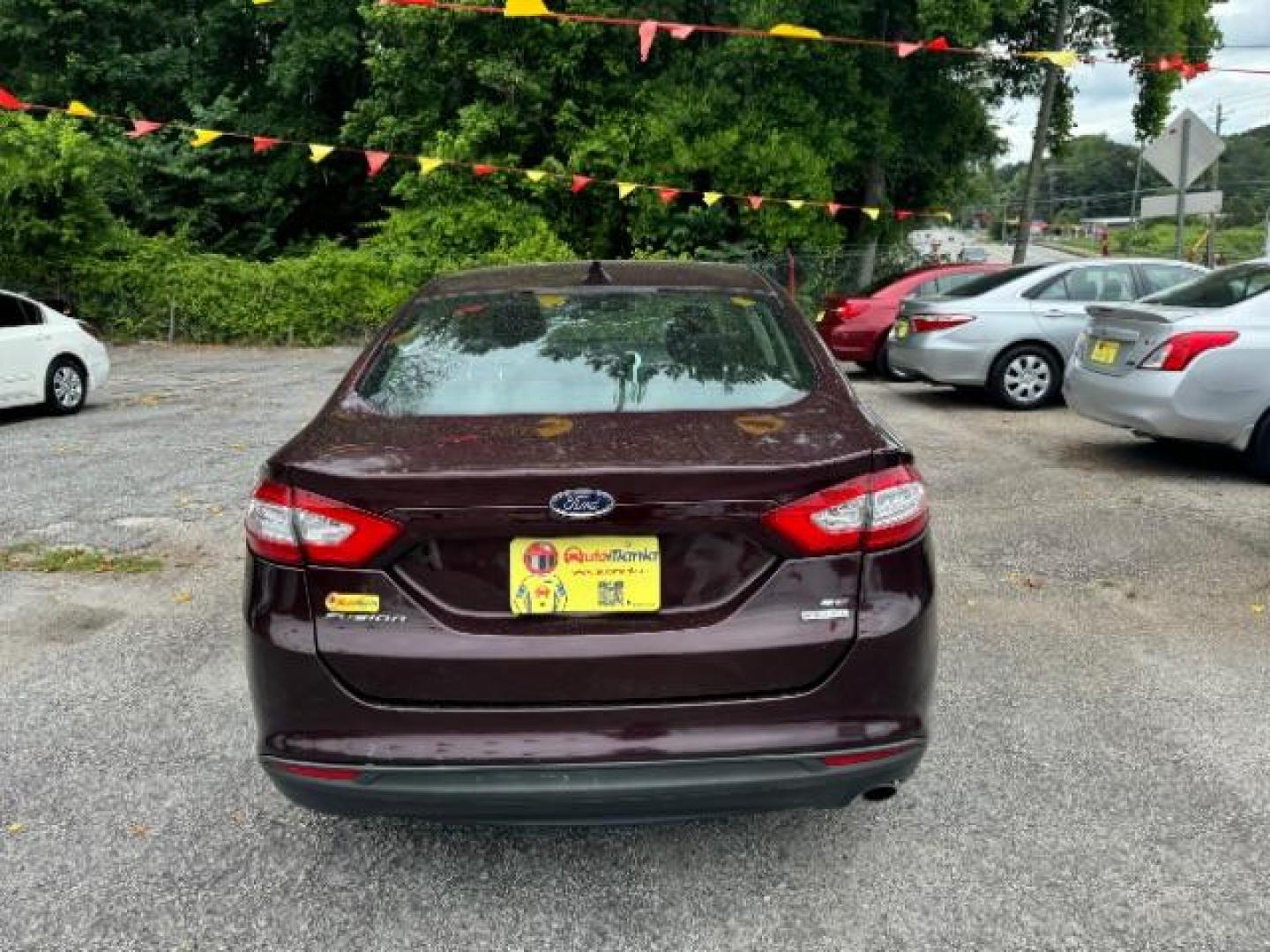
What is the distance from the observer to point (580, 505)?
245 cm

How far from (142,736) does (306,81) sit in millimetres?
26009

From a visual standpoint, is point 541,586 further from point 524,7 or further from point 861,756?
point 524,7

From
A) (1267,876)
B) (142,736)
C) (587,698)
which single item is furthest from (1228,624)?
(142,736)

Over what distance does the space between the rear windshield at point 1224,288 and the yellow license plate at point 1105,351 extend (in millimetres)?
504

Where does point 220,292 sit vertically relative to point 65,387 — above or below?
above

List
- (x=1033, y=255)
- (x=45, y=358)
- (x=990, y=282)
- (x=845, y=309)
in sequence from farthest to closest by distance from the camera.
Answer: (x=1033, y=255), (x=845, y=309), (x=990, y=282), (x=45, y=358)

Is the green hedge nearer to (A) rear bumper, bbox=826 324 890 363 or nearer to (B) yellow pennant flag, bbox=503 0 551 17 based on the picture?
(B) yellow pennant flag, bbox=503 0 551 17

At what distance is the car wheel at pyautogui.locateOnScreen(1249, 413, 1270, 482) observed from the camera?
23.7 ft

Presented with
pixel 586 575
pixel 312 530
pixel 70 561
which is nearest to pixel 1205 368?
pixel 586 575

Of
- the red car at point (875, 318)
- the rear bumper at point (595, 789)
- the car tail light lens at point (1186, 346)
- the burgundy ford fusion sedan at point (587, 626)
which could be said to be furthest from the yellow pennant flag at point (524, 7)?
the rear bumper at point (595, 789)

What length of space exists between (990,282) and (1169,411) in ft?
14.0

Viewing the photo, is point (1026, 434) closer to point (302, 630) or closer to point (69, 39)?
point (302, 630)

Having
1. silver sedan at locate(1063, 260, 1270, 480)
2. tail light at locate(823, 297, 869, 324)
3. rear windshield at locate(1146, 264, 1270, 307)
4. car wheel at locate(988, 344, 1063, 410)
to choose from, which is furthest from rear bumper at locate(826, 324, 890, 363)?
silver sedan at locate(1063, 260, 1270, 480)

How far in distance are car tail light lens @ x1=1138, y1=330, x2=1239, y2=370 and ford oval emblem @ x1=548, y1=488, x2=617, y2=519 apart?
19.6 ft
